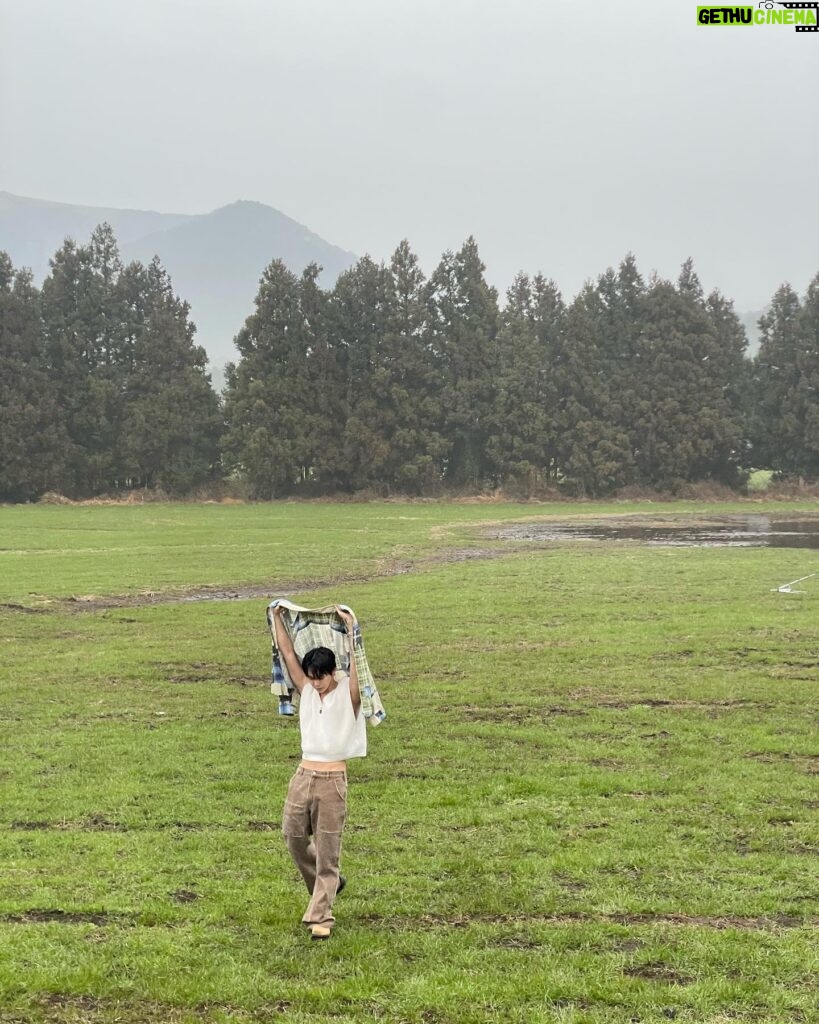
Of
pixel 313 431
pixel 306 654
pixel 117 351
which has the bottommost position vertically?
pixel 306 654

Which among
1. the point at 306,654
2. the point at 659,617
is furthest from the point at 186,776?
the point at 659,617

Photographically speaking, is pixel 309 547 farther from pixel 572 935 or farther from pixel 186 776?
pixel 572 935

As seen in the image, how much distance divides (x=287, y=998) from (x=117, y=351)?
77.9 metres

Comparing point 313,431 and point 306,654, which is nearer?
point 306,654

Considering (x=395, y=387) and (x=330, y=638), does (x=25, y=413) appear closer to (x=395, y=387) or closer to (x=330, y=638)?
(x=395, y=387)

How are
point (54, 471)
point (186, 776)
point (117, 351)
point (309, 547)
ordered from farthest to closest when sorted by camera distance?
point (117, 351), point (54, 471), point (309, 547), point (186, 776)

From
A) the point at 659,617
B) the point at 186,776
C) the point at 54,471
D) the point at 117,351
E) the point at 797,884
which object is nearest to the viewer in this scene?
the point at 797,884

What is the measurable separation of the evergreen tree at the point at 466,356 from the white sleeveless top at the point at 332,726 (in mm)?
71545

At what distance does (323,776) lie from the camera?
7.38 m

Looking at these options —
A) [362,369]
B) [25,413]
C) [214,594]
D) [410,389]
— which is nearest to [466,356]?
[410,389]

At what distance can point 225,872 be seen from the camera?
854 cm

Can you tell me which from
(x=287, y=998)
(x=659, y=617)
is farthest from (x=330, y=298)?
(x=287, y=998)

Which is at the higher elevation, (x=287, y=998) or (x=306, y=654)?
(x=306, y=654)

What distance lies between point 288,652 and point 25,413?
71208mm
